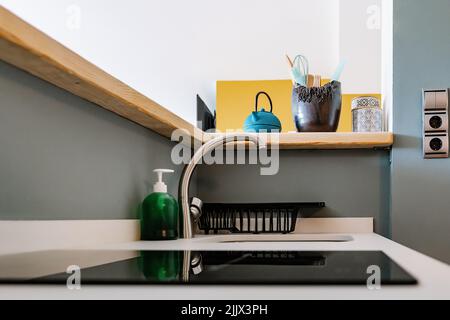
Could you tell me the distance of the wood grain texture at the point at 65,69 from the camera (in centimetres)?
69

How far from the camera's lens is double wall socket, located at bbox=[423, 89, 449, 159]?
1.52 m

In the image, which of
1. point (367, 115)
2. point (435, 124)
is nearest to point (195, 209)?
point (367, 115)

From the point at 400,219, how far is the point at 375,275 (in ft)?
3.63

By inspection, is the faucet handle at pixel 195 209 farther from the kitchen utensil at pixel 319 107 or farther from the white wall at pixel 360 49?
the white wall at pixel 360 49

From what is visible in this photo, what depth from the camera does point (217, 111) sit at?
11.3 feet

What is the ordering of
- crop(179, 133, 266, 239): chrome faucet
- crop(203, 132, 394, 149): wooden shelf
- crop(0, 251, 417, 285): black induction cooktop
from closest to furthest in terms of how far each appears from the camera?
crop(0, 251, 417, 285): black induction cooktop
crop(179, 133, 266, 239): chrome faucet
crop(203, 132, 394, 149): wooden shelf

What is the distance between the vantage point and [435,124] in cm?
153

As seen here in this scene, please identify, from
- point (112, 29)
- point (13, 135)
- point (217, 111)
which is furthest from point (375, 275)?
point (217, 111)

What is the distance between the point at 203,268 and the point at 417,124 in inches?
45.5

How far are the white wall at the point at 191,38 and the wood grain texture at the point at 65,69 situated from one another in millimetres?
128

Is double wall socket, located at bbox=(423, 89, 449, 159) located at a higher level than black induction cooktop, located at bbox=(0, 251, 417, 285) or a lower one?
higher

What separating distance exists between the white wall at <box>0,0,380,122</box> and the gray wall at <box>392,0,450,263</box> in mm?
769

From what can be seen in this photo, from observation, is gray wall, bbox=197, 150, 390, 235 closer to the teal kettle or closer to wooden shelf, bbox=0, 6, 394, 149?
the teal kettle

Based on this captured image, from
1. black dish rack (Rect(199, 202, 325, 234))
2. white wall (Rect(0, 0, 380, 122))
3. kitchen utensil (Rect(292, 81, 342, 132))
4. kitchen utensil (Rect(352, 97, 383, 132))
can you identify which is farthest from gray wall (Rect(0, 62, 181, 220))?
kitchen utensil (Rect(352, 97, 383, 132))
